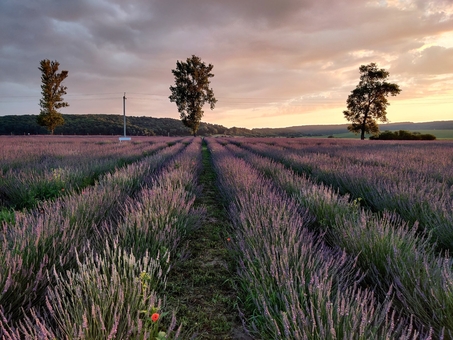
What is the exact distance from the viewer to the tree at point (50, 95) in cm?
4119

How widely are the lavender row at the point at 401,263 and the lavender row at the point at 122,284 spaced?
4.38 ft

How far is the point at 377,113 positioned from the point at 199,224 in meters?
40.9

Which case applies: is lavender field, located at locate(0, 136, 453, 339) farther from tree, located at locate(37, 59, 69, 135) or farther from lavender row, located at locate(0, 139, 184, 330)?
tree, located at locate(37, 59, 69, 135)

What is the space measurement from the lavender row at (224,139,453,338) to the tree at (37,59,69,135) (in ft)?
161

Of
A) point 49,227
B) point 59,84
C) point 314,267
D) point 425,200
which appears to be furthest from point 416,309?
point 59,84

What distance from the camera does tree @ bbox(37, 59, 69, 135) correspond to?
4119cm

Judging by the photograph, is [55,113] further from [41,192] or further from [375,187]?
[375,187]

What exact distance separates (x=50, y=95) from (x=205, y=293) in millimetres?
51399

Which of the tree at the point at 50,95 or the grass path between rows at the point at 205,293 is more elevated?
the tree at the point at 50,95

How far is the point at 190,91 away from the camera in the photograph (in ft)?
146

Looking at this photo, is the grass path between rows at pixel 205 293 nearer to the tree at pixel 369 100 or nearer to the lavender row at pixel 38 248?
the lavender row at pixel 38 248

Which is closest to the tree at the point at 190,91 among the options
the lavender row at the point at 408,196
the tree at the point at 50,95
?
the tree at the point at 50,95

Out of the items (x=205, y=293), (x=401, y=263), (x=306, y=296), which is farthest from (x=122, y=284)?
(x=401, y=263)

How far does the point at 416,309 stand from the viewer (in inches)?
61.8
